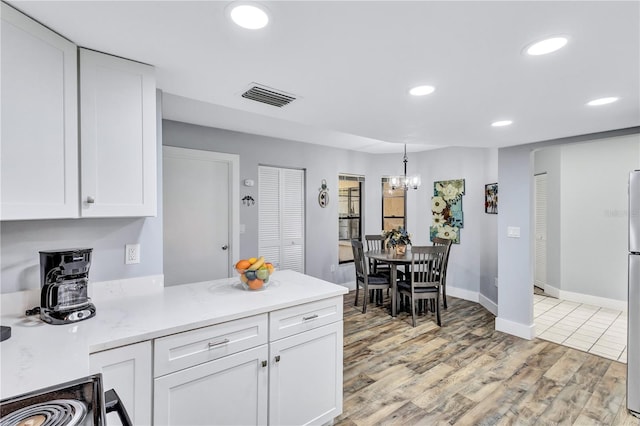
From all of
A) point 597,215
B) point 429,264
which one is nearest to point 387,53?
point 429,264

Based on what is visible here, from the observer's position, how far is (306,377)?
1842 millimetres

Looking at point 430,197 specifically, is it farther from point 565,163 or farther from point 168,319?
point 168,319

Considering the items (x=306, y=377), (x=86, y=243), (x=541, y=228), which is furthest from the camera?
(x=541, y=228)

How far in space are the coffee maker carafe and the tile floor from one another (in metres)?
4.28

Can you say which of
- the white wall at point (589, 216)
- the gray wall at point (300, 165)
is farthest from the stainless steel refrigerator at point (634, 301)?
the gray wall at point (300, 165)

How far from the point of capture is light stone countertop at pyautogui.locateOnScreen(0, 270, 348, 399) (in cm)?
101

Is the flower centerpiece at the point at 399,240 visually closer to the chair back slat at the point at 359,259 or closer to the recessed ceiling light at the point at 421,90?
the chair back slat at the point at 359,259

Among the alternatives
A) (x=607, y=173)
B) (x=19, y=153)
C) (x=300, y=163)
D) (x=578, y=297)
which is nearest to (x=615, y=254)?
(x=578, y=297)

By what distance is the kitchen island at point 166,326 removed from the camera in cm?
105

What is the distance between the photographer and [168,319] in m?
1.45

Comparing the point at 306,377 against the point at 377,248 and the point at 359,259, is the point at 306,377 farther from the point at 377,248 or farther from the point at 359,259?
the point at 377,248

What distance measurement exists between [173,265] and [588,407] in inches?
154

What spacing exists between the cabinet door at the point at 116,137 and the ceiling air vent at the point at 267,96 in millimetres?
570

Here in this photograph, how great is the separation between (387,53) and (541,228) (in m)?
5.22
